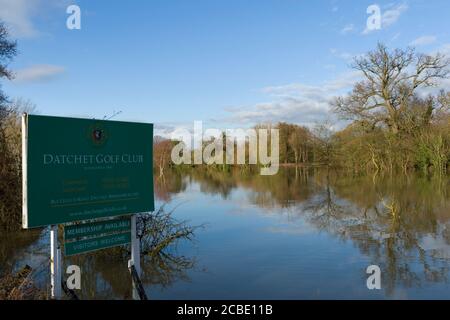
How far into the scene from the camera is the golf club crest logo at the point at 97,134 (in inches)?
191

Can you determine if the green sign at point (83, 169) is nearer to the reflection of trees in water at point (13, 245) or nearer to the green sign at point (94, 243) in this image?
the green sign at point (94, 243)

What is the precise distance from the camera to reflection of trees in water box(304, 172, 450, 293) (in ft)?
22.7

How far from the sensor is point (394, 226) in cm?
1061

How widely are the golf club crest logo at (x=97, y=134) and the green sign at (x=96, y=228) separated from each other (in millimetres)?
957

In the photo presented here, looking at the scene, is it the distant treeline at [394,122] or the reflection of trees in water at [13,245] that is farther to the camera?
the distant treeline at [394,122]

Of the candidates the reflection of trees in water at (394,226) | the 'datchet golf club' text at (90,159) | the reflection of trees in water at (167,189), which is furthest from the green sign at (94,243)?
the reflection of trees in water at (167,189)

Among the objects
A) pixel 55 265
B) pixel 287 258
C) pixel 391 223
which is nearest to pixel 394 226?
pixel 391 223

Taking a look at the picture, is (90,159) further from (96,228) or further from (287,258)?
(287,258)

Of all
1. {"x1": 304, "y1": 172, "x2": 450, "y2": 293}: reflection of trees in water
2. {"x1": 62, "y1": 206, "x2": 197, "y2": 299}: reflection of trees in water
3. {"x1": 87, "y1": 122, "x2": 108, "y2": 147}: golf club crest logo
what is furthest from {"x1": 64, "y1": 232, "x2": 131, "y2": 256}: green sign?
{"x1": 304, "y1": 172, "x2": 450, "y2": 293}: reflection of trees in water

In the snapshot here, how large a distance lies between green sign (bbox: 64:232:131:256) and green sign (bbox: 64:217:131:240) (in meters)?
0.07

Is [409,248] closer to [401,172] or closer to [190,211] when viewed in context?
[190,211]

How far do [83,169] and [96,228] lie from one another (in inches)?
29.0

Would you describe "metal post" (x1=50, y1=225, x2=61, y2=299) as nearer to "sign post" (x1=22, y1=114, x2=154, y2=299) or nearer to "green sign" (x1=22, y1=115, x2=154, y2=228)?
"sign post" (x1=22, y1=114, x2=154, y2=299)

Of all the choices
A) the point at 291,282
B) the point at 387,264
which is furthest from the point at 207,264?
the point at 387,264
